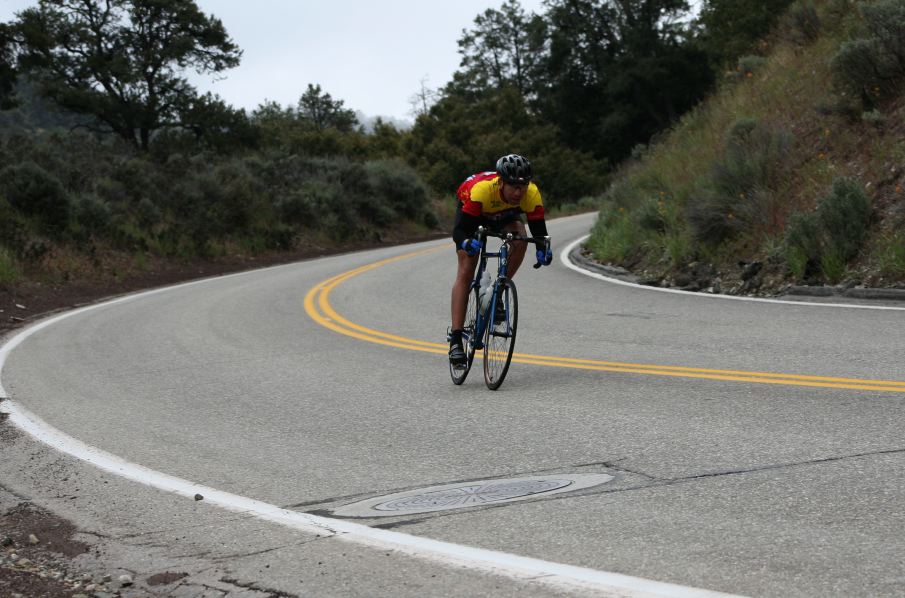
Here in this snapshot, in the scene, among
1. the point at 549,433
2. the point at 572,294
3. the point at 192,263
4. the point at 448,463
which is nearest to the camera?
the point at 448,463

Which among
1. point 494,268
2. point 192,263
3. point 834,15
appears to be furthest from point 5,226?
point 834,15

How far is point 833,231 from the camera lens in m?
13.1

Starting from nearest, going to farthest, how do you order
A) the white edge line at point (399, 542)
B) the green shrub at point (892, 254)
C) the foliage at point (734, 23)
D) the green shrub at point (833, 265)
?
1. the white edge line at point (399, 542)
2. the green shrub at point (892, 254)
3. the green shrub at point (833, 265)
4. the foliage at point (734, 23)

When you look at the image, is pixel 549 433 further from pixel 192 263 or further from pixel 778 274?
pixel 192 263

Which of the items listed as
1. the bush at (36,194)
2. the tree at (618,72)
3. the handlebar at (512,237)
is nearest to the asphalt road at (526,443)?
the handlebar at (512,237)

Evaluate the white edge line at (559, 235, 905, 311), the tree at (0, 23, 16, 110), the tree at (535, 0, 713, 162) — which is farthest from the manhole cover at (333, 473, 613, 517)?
the tree at (535, 0, 713, 162)

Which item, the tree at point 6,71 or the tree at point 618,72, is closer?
the tree at point 6,71

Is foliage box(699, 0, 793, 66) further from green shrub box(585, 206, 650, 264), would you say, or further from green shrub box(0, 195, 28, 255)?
green shrub box(0, 195, 28, 255)

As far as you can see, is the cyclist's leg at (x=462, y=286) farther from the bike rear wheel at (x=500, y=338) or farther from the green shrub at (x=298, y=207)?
the green shrub at (x=298, y=207)

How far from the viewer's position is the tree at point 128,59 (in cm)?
4139

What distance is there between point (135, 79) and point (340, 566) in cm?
4138

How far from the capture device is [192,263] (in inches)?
1019

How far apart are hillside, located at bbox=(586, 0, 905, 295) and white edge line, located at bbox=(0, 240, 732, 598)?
9392 millimetres

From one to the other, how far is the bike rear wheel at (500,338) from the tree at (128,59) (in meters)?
35.6
